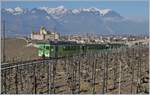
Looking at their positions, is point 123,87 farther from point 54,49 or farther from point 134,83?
point 54,49

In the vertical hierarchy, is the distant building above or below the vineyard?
above

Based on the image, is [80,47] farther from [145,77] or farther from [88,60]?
[145,77]

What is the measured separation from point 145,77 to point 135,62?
6.78 meters

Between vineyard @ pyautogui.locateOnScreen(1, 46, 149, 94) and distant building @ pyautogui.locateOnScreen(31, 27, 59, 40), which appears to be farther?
distant building @ pyautogui.locateOnScreen(31, 27, 59, 40)

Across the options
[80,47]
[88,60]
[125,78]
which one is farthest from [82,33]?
[125,78]

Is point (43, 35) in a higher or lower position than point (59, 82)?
higher

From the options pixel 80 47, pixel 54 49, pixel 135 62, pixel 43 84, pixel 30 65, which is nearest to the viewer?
pixel 43 84

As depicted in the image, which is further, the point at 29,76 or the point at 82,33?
the point at 82,33

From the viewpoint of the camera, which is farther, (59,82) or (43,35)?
(43,35)

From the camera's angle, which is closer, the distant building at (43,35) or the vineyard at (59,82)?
the vineyard at (59,82)

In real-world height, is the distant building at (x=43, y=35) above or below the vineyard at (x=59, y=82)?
above

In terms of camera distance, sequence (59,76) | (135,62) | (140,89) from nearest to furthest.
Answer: (140,89), (59,76), (135,62)

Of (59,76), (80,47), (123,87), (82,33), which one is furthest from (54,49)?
(82,33)

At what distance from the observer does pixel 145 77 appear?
55.4 ft
